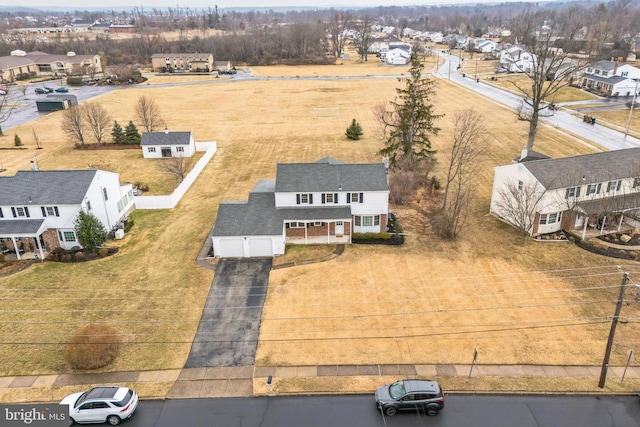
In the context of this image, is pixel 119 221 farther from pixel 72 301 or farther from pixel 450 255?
pixel 450 255

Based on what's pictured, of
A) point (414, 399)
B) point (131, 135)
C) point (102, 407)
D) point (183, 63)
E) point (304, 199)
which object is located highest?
point (183, 63)

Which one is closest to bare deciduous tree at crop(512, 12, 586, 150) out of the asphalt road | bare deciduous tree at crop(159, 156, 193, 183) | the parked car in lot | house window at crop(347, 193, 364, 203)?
house window at crop(347, 193, 364, 203)

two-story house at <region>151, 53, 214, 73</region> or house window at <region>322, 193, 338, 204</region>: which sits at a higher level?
two-story house at <region>151, 53, 214, 73</region>

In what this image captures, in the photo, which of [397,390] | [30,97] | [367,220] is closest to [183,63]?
[30,97]

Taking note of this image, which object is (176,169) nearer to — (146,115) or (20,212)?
(20,212)

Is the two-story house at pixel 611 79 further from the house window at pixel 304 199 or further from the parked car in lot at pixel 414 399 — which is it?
the parked car in lot at pixel 414 399

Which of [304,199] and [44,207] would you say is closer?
[44,207]

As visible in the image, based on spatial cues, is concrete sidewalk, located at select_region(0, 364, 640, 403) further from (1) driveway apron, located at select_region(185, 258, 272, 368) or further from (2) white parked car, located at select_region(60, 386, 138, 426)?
(2) white parked car, located at select_region(60, 386, 138, 426)
